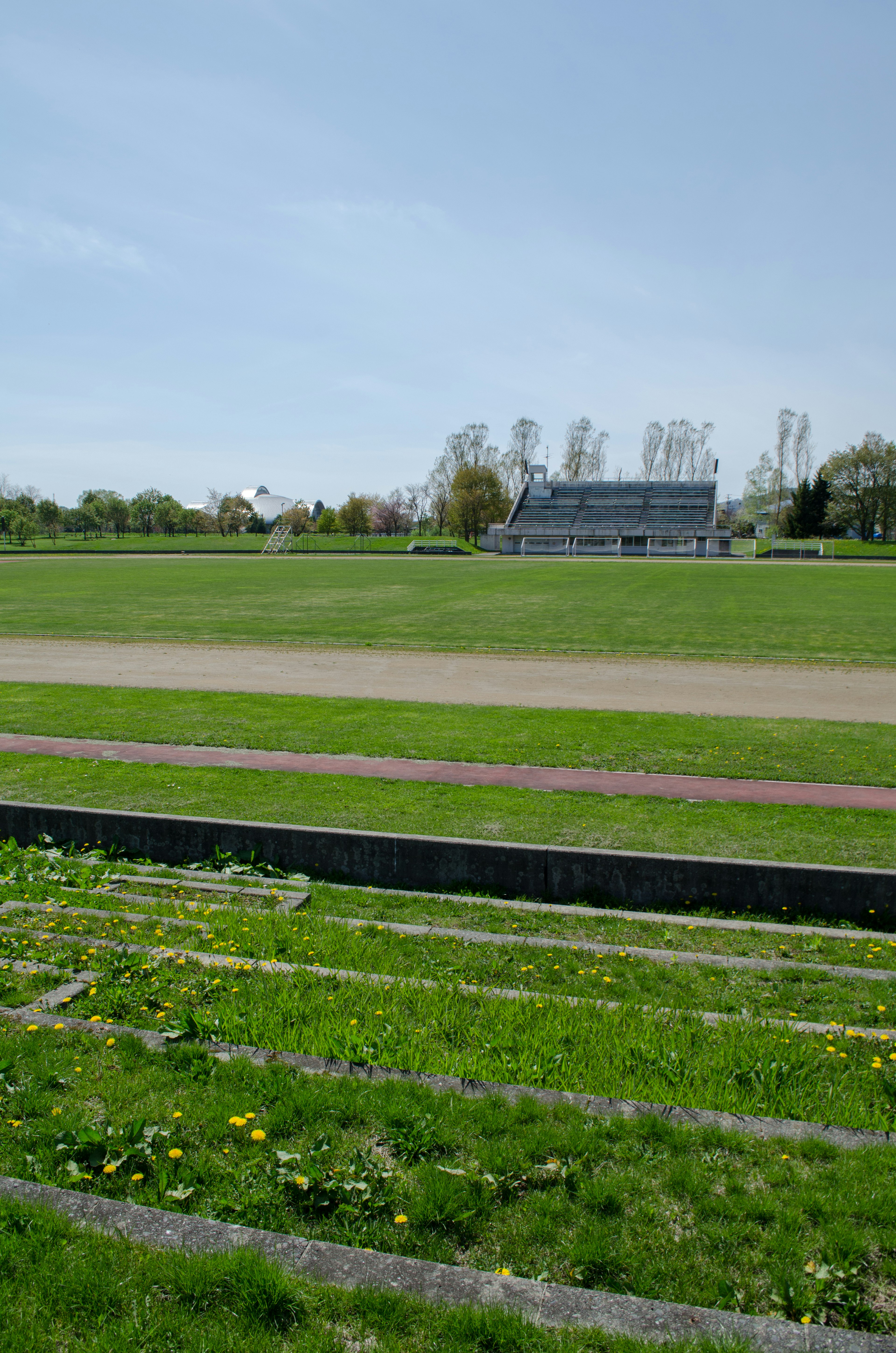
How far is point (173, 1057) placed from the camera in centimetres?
408

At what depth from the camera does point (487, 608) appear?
3406 cm

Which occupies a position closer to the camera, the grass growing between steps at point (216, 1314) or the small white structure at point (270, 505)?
the grass growing between steps at point (216, 1314)

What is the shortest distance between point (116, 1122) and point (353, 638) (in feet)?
70.2

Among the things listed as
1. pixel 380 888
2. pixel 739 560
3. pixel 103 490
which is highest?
pixel 103 490

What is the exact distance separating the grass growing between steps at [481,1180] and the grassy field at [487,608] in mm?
19169

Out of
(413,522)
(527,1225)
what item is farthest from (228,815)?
(413,522)

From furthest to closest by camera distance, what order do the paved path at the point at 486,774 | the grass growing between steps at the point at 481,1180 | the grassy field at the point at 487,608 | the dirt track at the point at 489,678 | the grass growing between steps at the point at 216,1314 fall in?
1. the grassy field at the point at 487,608
2. the dirt track at the point at 489,678
3. the paved path at the point at 486,774
4. the grass growing between steps at the point at 481,1180
5. the grass growing between steps at the point at 216,1314

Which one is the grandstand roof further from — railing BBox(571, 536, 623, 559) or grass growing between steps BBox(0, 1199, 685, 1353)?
grass growing between steps BBox(0, 1199, 685, 1353)

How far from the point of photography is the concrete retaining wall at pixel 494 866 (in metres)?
6.88

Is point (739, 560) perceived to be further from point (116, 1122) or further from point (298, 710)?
point (116, 1122)

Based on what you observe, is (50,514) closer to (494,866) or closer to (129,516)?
(129,516)

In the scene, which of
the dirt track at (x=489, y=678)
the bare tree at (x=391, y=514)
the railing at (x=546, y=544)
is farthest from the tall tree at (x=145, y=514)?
the dirt track at (x=489, y=678)

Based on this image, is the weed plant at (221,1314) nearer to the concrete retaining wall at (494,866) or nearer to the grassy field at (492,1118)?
the grassy field at (492,1118)

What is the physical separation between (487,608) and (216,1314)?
31880 mm
